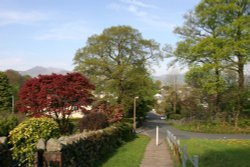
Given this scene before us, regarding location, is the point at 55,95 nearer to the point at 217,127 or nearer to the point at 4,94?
the point at 217,127

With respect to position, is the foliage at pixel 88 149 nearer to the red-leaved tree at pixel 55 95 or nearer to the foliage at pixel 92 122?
the foliage at pixel 92 122

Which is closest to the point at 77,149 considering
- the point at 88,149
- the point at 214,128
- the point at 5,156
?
the point at 88,149

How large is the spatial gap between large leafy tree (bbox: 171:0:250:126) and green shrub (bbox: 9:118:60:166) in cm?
3229

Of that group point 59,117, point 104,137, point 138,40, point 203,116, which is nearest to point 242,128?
point 203,116

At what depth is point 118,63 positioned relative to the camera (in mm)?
44094

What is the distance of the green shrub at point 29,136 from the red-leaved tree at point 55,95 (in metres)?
12.2

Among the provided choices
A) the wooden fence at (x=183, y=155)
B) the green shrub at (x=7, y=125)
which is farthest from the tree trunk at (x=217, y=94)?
the wooden fence at (x=183, y=155)

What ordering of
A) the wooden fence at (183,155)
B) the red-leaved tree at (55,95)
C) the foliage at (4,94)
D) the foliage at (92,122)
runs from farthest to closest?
the foliage at (4,94) → the red-leaved tree at (55,95) → the foliage at (92,122) → the wooden fence at (183,155)

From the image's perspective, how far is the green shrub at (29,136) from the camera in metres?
8.36

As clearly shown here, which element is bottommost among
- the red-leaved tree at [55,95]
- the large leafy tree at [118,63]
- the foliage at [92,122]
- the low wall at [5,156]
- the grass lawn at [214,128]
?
the grass lawn at [214,128]

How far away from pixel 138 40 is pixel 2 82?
67.2 ft

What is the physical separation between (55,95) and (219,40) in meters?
23.5

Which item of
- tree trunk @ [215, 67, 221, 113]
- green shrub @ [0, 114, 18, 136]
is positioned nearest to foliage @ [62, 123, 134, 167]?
green shrub @ [0, 114, 18, 136]

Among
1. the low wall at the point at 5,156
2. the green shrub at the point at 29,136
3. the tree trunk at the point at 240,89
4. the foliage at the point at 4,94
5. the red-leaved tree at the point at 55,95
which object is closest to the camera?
the low wall at the point at 5,156
